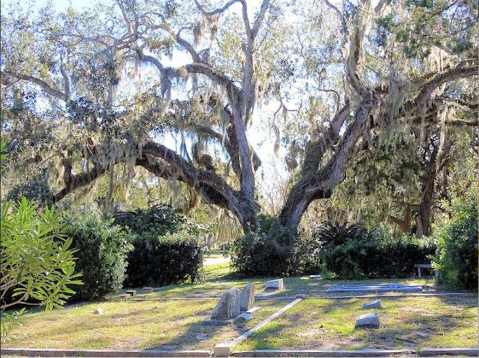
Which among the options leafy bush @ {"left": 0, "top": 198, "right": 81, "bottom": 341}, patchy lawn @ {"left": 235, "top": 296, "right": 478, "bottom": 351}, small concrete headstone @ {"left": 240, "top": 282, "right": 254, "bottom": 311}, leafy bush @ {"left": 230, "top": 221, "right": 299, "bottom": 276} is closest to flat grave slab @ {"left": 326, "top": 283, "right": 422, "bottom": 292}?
patchy lawn @ {"left": 235, "top": 296, "right": 478, "bottom": 351}

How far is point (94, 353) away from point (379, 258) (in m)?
A: 9.53

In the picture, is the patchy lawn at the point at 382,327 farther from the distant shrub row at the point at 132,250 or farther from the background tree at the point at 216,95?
the background tree at the point at 216,95

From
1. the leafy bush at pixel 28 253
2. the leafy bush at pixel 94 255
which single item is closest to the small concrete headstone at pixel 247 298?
the leafy bush at pixel 94 255

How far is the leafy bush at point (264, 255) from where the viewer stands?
16.9 m

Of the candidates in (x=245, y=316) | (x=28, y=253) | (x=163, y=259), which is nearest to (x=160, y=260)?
(x=163, y=259)

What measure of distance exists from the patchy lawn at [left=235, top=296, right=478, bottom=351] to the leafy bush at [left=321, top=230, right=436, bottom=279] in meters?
4.92

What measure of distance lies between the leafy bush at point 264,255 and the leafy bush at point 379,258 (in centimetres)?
237

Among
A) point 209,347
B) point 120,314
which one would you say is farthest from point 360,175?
point 209,347

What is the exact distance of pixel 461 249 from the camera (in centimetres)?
1041

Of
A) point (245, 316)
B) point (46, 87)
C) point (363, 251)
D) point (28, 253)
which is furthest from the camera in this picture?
point (46, 87)

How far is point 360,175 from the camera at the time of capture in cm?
2308

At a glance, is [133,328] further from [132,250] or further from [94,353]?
[132,250]

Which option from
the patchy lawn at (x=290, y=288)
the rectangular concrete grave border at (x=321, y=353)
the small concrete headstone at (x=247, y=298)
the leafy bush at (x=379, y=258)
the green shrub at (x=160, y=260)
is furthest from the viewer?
the green shrub at (x=160, y=260)

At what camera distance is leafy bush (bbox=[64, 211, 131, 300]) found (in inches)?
452
